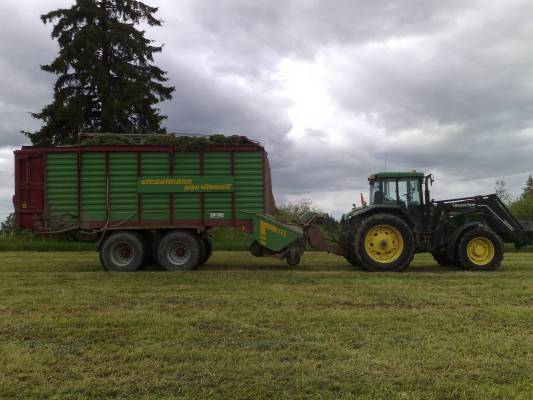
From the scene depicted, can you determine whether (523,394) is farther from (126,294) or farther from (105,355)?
(126,294)

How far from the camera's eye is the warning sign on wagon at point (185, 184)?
11242 millimetres

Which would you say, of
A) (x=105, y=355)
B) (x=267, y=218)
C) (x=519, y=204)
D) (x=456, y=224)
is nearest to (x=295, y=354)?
(x=105, y=355)

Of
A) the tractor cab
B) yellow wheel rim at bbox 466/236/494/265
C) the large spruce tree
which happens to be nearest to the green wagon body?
the tractor cab

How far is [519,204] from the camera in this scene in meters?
33.4

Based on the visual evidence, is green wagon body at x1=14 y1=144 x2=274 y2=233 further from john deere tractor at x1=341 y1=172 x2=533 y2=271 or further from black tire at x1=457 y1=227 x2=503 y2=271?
black tire at x1=457 y1=227 x2=503 y2=271

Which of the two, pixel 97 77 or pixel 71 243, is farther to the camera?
pixel 97 77

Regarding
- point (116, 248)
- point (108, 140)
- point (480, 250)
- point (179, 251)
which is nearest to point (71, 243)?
point (116, 248)

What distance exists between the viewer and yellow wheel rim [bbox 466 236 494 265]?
448 inches

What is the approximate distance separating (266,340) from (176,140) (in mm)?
7315

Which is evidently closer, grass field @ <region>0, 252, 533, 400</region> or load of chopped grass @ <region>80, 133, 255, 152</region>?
grass field @ <region>0, 252, 533, 400</region>

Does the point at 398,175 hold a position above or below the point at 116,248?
above

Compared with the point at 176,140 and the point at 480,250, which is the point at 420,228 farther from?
the point at 176,140

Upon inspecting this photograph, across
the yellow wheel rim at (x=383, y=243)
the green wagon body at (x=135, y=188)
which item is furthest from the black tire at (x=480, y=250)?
the green wagon body at (x=135, y=188)

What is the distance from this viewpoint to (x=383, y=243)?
36.9ft
